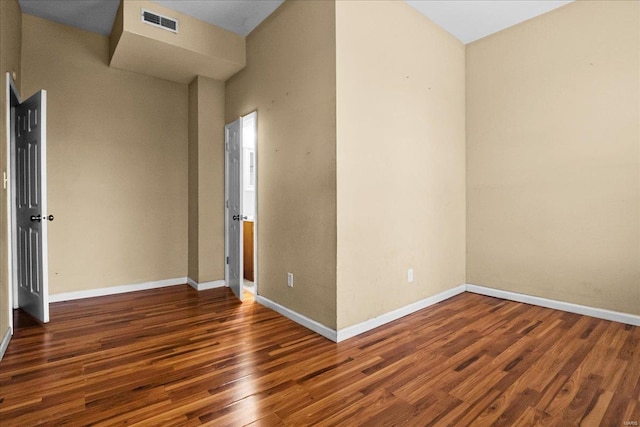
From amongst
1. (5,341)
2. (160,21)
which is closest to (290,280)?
(5,341)

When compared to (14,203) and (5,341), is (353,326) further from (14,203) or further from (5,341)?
(14,203)

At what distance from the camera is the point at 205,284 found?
14.4 feet

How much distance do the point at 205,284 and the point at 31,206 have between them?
6.58 feet

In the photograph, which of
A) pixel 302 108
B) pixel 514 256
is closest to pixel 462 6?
pixel 302 108

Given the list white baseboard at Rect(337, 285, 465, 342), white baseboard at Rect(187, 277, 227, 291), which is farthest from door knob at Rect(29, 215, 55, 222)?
white baseboard at Rect(337, 285, 465, 342)

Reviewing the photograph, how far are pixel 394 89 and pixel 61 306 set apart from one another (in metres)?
4.20

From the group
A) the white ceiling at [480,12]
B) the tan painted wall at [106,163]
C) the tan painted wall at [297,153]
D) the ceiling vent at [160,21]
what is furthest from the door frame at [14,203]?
the white ceiling at [480,12]

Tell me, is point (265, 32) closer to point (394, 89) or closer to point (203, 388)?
point (394, 89)

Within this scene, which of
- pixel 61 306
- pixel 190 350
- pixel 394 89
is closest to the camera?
pixel 190 350

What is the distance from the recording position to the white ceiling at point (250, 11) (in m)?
3.38

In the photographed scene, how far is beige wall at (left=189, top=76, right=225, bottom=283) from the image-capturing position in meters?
4.42

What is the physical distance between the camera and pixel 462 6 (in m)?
3.43

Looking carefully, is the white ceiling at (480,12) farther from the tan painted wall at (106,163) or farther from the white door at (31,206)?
the white door at (31,206)

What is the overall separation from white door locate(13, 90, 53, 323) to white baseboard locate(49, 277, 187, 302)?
36 centimetres
